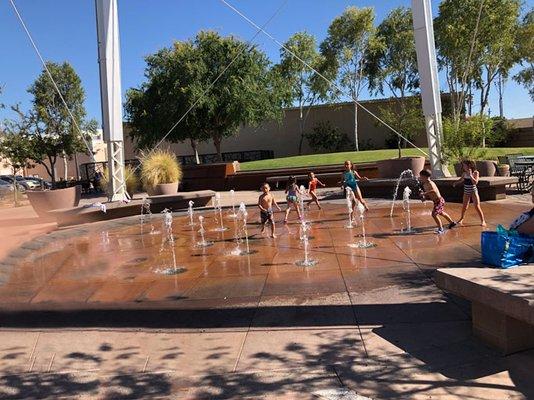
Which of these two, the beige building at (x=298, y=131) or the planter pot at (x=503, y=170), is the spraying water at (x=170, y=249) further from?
the beige building at (x=298, y=131)

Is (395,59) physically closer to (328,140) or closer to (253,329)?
(328,140)

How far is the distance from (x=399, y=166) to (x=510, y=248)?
11.8m

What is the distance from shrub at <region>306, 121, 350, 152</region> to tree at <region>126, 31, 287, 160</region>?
28.2 feet

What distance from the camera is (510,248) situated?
5520 mm

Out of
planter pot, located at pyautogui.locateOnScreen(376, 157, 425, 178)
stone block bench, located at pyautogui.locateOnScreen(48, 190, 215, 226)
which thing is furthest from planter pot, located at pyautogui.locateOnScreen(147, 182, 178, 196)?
planter pot, located at pyautogui.locateOnScreen(376, 157, 425, 178)

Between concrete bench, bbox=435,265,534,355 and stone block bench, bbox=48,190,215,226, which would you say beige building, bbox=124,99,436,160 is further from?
concrete bench, bbox=435,265,534,355

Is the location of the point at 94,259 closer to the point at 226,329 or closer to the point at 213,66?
the point at 226,329

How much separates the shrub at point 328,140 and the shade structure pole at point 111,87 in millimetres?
27583

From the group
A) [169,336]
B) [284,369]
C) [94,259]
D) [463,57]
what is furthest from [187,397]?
[463,57]

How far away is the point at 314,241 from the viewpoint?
30.8 feet

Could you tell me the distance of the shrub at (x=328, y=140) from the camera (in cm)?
4259

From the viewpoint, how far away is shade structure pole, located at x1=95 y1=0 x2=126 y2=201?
15.8 m

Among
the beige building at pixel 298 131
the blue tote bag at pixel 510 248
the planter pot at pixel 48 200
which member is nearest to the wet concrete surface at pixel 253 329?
the blue tote bag at pixel 510 248

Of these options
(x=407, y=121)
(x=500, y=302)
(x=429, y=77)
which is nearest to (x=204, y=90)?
(x=407, y=121)
